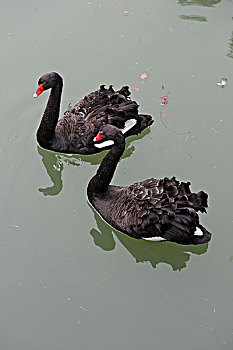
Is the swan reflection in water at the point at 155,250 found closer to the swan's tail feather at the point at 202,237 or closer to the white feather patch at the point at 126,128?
the swan's tail feather at the point at 202,237

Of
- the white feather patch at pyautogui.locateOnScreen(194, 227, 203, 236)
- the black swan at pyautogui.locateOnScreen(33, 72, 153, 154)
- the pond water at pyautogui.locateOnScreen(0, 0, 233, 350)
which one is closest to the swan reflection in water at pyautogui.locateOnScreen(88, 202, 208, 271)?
the pond water at pyautogui.locateOnScreen(0, 0, 233, 350)

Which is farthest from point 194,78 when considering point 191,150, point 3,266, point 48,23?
point 3,266

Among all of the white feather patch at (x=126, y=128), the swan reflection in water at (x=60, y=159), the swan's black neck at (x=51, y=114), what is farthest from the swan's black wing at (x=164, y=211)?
the swan's black neck at (x=51, y=114)

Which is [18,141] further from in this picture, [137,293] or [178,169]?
[137,293]

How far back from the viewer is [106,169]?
4.65 metres

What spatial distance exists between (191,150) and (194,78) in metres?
1.32

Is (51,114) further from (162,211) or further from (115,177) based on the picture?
(162,211)

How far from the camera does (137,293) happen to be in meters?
4.45

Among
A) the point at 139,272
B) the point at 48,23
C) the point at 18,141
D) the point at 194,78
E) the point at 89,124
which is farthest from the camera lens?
the point at 48,23

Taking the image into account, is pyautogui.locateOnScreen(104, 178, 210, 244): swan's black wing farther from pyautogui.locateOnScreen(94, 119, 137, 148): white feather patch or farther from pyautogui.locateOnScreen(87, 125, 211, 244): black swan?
pyautogui.locateOnScreen(94, 119, 137, 148): white feather patch

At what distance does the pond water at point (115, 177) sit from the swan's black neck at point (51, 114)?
1.31 feet

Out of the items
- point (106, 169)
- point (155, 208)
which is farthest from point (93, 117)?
point (155, 208)

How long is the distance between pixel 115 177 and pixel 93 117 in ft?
2.59

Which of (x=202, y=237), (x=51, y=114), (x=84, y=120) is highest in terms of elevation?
(x=51, y=114)
